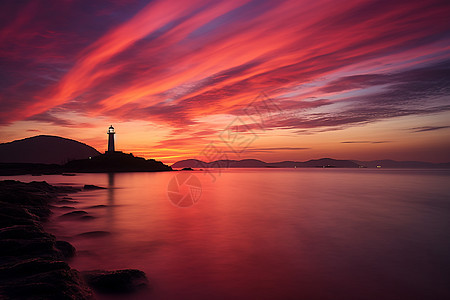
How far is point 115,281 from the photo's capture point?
6.05 meters

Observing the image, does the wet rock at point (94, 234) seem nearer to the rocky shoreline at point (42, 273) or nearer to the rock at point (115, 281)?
the rocky shoreline at point (42, 273)

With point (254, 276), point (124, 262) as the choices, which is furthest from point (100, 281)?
A: point (254, 276)

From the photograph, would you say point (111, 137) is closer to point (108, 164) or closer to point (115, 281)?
point (108, 164)

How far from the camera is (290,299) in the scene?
6.29m

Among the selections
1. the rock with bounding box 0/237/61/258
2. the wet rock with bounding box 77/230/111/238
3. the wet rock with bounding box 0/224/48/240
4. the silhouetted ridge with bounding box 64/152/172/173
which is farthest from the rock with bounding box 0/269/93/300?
the silhouetted ridge with bounding box 64/152/172/173

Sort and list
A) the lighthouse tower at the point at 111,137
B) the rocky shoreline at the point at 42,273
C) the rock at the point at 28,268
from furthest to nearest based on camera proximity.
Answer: the lighthouse tower at the point at 111,137 → the rock at the point at 28,268 → the rocky shoreline at the point at 42,273

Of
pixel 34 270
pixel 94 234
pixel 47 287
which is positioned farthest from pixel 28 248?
pixel 94 234

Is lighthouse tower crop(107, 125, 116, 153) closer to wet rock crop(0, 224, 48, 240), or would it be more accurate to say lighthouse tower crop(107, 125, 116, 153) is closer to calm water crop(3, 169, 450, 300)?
calm water crop(3, 169, 450, 300)

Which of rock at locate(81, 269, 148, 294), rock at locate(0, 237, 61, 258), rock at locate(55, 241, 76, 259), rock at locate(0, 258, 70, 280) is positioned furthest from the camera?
rock at locate(55, 241, 76, 259)

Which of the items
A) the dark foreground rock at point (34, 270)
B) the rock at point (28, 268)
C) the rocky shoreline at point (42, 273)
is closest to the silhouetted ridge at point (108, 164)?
the rocky shoreline at point (42, 273)

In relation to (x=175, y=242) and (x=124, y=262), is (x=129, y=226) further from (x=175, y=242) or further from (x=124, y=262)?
(x=124, y=262)

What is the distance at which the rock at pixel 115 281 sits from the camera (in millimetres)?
5953

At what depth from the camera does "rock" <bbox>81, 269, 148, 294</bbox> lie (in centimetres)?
595

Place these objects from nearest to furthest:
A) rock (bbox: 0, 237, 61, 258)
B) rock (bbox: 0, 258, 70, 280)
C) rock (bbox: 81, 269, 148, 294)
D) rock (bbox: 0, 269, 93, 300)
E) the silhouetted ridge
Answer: rock (bbox: 0, 269, 93, 300) → rock (bbox: 0, 258, 70, 280) → rock (bbox: 81, 269, 148, 294) → rock (bbox: 0, 237, 61, 258) → the silhouetted ridge
